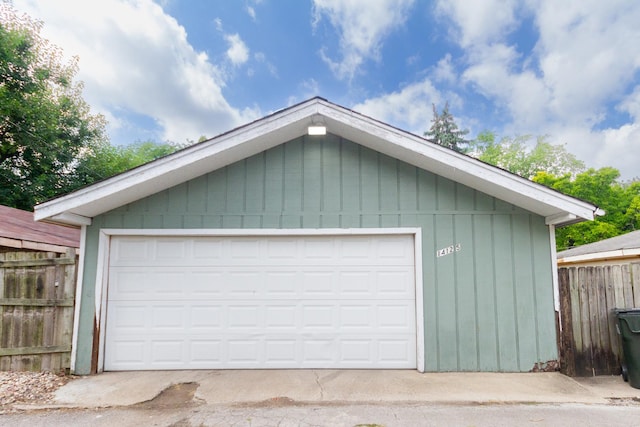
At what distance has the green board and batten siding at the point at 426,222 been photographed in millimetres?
4926

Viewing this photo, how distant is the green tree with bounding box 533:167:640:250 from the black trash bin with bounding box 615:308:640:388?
1902cm

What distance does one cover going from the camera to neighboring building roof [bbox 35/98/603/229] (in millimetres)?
4609

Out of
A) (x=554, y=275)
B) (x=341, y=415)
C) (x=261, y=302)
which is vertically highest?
(x=554, y=275)

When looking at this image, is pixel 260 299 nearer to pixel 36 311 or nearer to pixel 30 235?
pixel 36 311

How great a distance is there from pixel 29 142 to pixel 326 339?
17627mm

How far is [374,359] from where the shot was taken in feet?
16.6

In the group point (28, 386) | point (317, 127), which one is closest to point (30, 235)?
point (28, 386)

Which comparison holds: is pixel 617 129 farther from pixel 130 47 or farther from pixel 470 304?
pixel 130 47

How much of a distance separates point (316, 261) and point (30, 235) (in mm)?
5252

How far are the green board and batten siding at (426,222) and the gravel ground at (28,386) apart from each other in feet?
1.24

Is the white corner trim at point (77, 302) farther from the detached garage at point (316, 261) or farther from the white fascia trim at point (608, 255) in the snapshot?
the white fascia trim at point (608, 255)

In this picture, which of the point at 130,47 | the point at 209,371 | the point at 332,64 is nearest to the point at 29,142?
the point at 130,47

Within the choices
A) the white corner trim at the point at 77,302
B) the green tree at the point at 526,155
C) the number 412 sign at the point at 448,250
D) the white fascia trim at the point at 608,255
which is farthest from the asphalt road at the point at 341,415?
the green tree at the point at 526,155

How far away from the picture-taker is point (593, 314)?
15.8 ft
